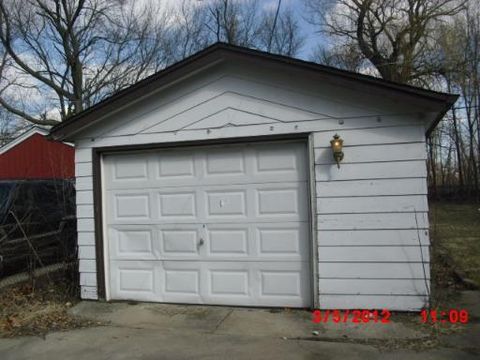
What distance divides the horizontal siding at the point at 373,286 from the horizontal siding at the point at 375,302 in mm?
53

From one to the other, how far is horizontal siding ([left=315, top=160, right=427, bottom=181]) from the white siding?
0.5 inches

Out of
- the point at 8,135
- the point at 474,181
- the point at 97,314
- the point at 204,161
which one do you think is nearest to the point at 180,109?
the point at 204,161

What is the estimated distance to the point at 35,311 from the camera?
268 inches

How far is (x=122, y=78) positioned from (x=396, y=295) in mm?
25813

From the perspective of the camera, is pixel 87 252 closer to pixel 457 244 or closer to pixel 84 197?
pixel 84 197

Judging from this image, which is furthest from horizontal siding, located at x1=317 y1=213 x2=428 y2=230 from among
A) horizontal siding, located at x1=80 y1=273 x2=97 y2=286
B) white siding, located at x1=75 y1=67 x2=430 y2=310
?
horizontal siding, located at x1=80 y1=273 x2=97 y2=286

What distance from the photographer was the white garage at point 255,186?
20.2 ft

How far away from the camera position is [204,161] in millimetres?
6977

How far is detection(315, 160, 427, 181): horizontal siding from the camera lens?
20.0 ft

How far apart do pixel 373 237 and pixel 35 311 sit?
4771 millimetres

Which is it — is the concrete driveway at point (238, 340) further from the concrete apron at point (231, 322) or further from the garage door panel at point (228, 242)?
the garage door panel at point (228, 242)

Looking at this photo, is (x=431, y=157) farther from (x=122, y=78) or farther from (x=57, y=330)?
(x=57, y=330)

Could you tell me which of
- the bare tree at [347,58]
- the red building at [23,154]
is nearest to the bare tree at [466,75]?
the bare tree at [347,58]

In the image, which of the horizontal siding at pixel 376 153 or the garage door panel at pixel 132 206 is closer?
the horizontal siding at pixel 376 153
